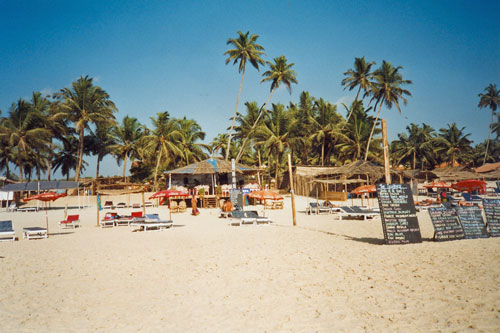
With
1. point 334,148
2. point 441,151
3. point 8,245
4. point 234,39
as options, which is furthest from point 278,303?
point 441,151

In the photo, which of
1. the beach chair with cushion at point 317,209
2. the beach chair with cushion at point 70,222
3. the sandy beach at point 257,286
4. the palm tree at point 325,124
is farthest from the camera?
the palm tree at point 325,124

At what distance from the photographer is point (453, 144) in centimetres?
4991

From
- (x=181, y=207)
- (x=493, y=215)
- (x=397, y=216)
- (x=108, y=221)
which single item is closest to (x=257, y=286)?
(x=397, y=216)

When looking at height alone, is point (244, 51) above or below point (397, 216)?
above

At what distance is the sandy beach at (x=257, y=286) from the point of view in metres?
4.01

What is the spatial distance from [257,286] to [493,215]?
7.99 metres

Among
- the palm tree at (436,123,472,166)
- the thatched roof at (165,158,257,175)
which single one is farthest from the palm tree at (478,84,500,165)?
the thatched roof at (165,158,257,175)

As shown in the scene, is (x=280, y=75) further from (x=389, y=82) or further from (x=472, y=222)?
(x=472, y=222)

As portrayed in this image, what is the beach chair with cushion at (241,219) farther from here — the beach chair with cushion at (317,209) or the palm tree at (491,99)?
the palm tree at (491,99)

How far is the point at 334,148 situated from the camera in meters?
40.3

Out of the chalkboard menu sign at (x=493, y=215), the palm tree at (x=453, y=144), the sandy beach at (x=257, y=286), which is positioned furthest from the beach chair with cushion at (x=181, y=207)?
the palm tree at (x=453, y=144)

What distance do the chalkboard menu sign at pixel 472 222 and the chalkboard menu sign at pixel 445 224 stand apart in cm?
15

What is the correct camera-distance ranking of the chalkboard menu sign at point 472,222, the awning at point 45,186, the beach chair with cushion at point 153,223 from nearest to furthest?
1. the chalkboard menu sign at point 472,222
2. the beach chair with cushion at point 153,223
3. the awning at point 45,186

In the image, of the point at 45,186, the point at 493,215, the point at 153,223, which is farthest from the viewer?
the point at 45,186
